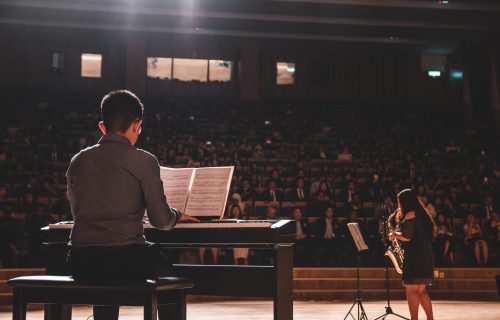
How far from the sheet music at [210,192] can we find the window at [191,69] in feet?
58.3

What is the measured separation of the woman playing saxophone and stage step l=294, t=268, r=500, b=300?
3.53m

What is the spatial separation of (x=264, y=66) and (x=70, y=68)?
5615mm

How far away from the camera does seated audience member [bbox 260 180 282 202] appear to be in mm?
11422

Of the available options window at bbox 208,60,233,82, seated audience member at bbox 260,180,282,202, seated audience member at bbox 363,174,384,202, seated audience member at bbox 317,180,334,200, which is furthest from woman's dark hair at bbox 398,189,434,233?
window at bbox 208,60,233,82

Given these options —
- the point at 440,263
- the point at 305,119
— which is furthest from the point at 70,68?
the point at 440,263

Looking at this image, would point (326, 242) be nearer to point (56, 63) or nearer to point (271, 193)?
point (271, 193)

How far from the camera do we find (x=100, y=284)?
121 inches

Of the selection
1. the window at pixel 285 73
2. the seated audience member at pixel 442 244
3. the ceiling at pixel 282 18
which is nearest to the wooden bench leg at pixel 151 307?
the seated audience member at pixel 442 244

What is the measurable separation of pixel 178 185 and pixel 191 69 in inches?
705

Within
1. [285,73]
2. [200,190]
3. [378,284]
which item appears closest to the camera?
[200,190]

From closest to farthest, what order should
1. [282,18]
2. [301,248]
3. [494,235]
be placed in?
[301,248] < [494,235] < [282,18]

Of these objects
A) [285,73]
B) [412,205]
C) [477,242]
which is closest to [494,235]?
[477,242]

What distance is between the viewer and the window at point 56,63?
20500mm

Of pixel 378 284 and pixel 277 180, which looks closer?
pixel 378 284
